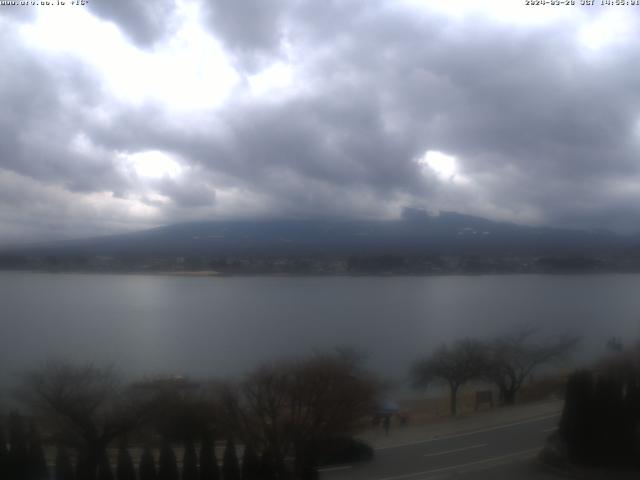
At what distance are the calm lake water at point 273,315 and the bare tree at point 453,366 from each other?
397 mm

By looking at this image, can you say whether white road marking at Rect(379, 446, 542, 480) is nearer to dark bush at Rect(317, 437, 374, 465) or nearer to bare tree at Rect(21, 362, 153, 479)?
dark bush at Rect(317, 437, 374, 465)

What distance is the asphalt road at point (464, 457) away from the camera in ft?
23.6

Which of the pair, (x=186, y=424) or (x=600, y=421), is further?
(x=600, y=421)

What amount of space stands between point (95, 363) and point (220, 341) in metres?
3.65

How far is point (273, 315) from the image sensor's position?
14.4m

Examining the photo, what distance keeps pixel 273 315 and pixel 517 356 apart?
5.94 m

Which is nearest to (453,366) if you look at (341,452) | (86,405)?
(341,452)

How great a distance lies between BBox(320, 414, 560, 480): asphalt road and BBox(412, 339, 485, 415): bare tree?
239cm

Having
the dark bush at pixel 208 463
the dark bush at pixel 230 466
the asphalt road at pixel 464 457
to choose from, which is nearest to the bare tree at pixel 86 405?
the dark bush at pixel 208 463

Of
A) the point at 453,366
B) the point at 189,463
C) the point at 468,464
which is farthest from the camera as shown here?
the point at 453,366

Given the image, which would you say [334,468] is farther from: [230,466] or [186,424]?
[186,424]

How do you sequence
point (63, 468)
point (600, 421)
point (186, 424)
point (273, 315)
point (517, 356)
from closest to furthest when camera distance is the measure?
point (63, 468), point (186, 424), point (600, 421), point (517, 356), point (273, 315)

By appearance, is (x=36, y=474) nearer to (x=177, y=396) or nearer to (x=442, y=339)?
(x=177, y=396)

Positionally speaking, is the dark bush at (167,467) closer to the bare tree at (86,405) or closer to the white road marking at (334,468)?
the bare tree at (86,405)
